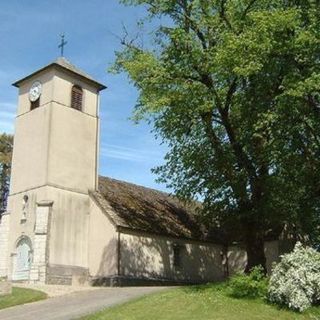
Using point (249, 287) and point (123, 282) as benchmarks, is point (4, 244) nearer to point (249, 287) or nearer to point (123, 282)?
point (123, 282)

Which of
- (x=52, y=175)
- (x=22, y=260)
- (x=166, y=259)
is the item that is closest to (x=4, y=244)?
(x=22, y=260)

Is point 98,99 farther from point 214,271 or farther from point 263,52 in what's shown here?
point 263,52

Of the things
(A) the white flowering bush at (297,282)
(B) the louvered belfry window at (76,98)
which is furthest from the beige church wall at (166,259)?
(A) the white flowering bush at (297,282)

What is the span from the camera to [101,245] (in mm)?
35406

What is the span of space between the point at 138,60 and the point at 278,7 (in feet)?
23.1

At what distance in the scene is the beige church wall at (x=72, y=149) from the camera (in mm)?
36062

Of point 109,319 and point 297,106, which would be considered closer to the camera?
point 109,319

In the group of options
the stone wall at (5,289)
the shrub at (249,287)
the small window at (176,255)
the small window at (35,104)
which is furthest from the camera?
the small window at (176,255)

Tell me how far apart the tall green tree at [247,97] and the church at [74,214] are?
332 inches

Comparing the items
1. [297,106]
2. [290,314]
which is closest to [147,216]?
[297,106]

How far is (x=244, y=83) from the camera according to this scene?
28078 mm

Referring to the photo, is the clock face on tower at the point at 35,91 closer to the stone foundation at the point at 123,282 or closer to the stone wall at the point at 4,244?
the stone wall at the point at 4,244

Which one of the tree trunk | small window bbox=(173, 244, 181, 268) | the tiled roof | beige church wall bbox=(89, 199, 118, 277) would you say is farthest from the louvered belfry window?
the tree trunk

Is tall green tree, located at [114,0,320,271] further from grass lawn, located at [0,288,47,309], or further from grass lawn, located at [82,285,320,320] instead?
→ grass lawn, located at [0,288,47,309]
